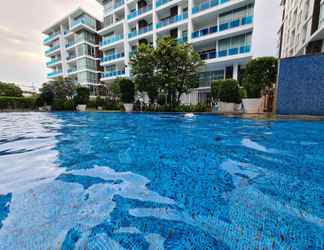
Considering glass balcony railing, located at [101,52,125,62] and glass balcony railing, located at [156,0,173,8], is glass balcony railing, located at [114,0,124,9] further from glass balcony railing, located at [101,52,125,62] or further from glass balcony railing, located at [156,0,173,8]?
glass balcony railing, located at [156,0,173,8]

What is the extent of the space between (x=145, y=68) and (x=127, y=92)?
10.8 ft

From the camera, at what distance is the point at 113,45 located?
72.6 ft

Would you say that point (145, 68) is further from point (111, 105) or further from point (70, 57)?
point (70, 57)

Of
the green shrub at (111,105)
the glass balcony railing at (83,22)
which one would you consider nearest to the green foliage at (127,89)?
the green shrub at (111,105)

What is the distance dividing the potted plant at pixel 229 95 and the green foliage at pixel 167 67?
2825 millimetres

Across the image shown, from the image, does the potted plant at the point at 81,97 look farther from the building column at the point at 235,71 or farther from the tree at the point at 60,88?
the building column at the point at 235,71

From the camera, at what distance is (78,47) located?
89.1 ft

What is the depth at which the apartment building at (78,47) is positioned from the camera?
26.3m

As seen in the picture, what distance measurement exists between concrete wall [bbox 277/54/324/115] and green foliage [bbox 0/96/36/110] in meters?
27.1

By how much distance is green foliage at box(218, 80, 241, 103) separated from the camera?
917cm

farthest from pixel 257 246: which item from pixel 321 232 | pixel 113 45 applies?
pixel 113 45

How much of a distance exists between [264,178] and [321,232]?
78 centimetres

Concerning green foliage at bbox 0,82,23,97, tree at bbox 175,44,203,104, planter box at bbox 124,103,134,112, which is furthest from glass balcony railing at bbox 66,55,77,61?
tree at bbox 175,44,203,104

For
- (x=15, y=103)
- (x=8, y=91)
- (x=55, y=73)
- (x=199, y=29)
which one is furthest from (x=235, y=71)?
(x=8, y=91)
